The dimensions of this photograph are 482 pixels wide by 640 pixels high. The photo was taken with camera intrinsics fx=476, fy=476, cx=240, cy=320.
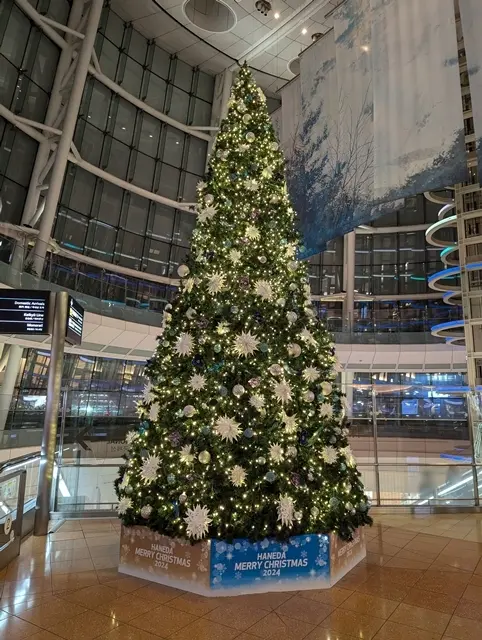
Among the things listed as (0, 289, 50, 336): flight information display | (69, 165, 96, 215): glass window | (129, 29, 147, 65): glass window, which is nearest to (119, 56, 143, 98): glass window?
(129, 29, 147, 65): glass window

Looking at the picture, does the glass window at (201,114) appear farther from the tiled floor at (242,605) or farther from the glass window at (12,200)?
the tiled floor at (242,605)

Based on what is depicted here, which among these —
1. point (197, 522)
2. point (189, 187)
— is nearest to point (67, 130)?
point (189, 187)

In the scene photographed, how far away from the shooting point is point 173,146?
27500 mm

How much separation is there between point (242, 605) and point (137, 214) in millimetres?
24747

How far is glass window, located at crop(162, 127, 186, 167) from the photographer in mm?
27188

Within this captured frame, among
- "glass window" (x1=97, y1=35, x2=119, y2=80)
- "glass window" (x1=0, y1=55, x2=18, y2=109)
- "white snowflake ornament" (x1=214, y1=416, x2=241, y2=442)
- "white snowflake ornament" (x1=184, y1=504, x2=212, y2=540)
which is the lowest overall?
"white snowflake ornament" (x1=184, y1=504, x2=212, y2=540)

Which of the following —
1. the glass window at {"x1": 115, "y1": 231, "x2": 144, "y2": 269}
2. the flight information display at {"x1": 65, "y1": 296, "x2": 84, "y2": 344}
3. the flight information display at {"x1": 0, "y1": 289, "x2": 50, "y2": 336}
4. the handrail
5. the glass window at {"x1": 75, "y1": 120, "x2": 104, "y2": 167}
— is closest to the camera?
the handrail

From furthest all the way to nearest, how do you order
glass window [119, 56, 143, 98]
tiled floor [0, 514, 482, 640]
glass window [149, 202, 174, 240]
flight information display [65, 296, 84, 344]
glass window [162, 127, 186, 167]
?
glass window [149, 202, 174, 240], glass window [162, 127, 186, 167], glass window [119, 56, 143, 98], flight information display [65, 296, 84, 344], tiled floor [0, 514, 482, 640]

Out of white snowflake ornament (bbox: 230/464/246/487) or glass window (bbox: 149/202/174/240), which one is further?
glass window (bbox: 149/202/174/240)

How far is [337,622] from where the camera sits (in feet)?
12.2

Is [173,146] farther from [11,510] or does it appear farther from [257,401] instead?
[257,401]

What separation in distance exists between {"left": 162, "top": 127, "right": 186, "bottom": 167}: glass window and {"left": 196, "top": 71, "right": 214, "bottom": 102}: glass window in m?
2.69

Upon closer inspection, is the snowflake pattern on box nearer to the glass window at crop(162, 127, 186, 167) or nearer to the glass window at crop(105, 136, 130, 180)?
the glass window at crop(105, 136, 130, 180)

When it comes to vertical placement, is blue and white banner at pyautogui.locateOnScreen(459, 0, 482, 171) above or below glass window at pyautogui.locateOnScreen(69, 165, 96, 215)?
below
